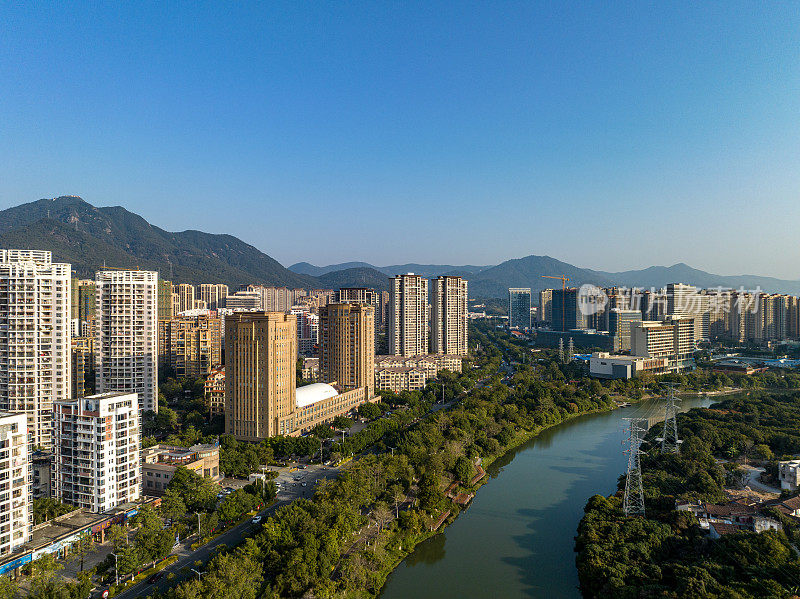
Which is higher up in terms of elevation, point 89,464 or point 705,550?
point 89,464

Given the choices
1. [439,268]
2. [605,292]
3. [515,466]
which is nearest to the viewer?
[515,466]

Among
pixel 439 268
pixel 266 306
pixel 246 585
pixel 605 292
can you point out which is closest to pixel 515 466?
pixel 246 585

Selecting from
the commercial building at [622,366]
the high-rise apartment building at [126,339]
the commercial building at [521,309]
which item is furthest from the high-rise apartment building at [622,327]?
the high-rise apartment building at [126,339]

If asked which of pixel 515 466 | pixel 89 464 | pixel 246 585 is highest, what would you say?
pixel 89 464

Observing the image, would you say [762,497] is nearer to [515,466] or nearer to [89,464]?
[515,466]

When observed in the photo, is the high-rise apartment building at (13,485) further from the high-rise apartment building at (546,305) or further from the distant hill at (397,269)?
the distant hill at (397,269)

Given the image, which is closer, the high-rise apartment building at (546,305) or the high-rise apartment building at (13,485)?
the high-rise apartment building at (13,485)

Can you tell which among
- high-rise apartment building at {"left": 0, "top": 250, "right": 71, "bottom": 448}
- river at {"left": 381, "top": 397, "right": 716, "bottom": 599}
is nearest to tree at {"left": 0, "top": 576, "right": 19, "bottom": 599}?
river at {"left": 381, "top": 397, "right": 716, "bottom": 599}
